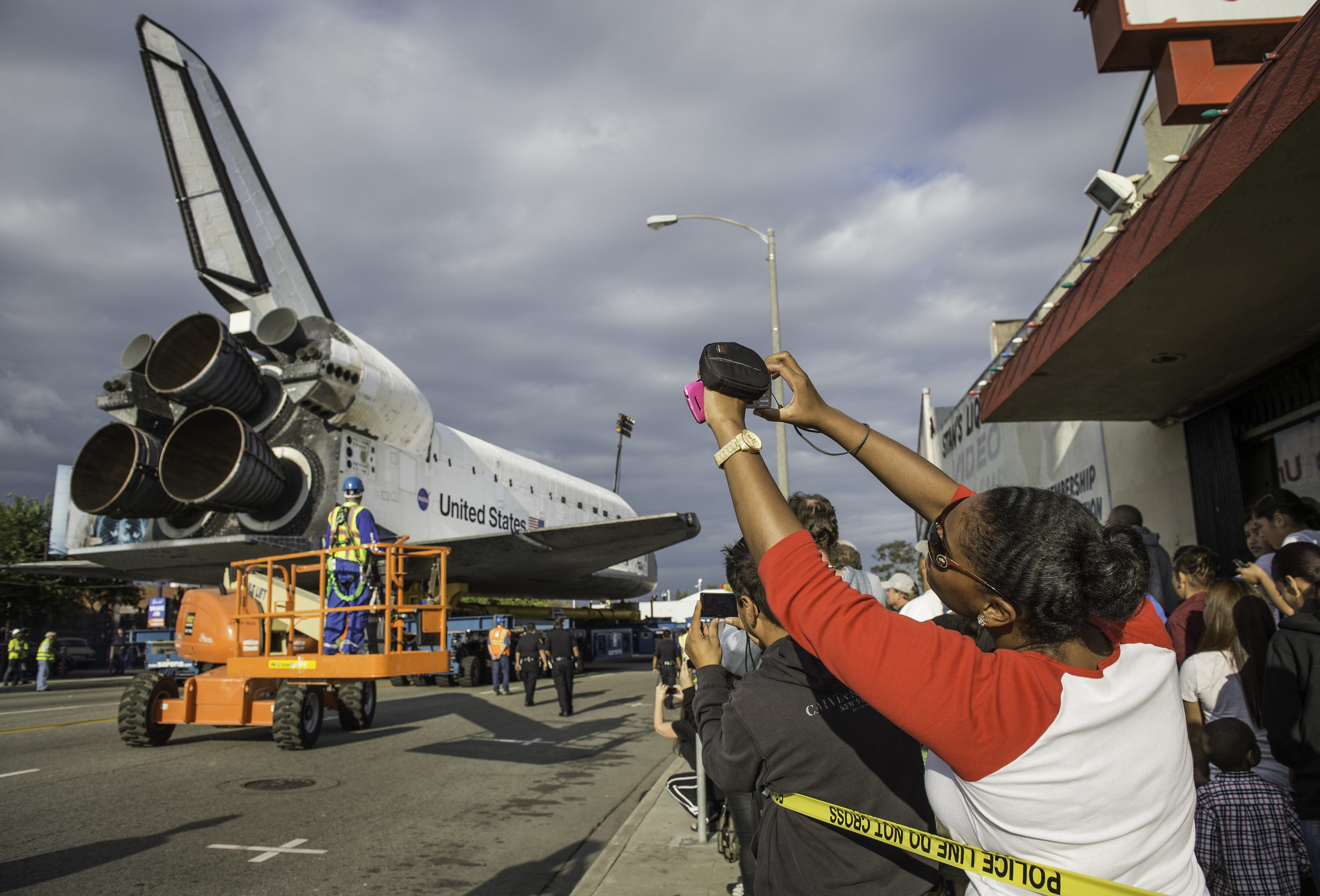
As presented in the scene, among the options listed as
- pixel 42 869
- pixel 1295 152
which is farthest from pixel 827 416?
pixel 42 869

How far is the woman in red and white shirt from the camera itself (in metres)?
1.31

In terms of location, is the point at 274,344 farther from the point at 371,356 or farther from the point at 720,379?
the point at 720,379

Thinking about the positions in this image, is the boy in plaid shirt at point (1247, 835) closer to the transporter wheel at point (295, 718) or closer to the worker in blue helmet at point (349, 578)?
the worker in blue helmet at point (349, 578)

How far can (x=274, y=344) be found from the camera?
52.2 ft

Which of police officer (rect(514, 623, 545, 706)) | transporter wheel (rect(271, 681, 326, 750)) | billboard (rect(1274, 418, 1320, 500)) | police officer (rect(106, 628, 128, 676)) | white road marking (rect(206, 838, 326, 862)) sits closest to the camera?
white road marking (rect(206, 838, 326, 862))

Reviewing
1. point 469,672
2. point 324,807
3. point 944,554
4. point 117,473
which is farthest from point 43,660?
point 944,554

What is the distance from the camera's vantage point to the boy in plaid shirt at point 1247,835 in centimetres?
307

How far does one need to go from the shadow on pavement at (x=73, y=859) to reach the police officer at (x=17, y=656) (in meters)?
21.2

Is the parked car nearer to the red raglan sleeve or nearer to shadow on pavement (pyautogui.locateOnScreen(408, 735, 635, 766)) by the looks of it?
shadow on pavement (pyautogui.locateOnScreen(408, 735, 635, 766))

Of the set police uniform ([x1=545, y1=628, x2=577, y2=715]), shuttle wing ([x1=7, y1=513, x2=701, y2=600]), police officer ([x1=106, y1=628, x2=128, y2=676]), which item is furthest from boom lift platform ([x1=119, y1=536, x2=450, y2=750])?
police officer ([x1=106, y1=628, x2=128, y2=676])

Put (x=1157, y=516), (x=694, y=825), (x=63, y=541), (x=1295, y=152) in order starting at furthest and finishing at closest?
1. (x=63, y=541)
2. (x=1157, y=516)
3. (x=694, y=825)
4. (x=1295, y=152)

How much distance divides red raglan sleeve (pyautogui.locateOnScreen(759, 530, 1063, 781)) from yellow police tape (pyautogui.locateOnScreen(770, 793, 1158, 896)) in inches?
7.5

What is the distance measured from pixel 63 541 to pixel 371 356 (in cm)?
955

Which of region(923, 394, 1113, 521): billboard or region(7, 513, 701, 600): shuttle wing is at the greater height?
region(923, 394, 1113, 521): billboard
